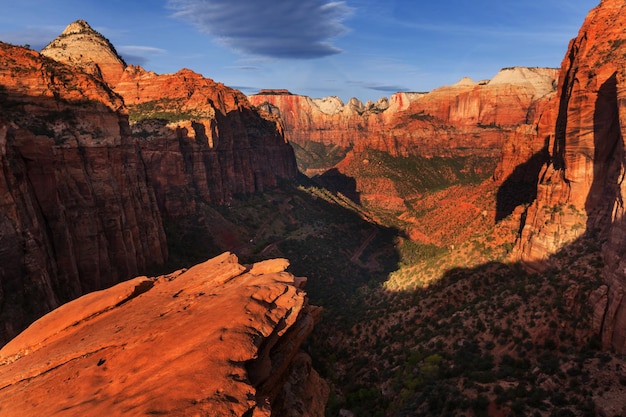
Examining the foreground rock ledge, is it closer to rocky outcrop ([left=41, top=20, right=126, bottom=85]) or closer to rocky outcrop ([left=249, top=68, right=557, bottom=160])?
rocky outcrop ([left=41, top=20, right=126, bottom=85])

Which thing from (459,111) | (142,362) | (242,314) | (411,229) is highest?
(459,111)

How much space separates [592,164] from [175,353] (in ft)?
126

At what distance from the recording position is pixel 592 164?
33281mm

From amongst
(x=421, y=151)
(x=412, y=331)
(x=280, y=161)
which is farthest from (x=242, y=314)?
(x=421, y=151)

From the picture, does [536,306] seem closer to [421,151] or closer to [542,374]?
[542,374]

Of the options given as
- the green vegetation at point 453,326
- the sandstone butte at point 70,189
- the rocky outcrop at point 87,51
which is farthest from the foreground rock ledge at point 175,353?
the rocky outcrop at point 87,51

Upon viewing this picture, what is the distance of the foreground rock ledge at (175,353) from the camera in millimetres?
10273

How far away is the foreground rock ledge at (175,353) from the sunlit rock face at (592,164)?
2294 cm

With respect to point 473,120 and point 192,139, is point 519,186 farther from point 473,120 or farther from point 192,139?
point 473,120

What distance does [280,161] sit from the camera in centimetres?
13088

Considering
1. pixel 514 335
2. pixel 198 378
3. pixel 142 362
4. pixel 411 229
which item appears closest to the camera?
pixel 198 378

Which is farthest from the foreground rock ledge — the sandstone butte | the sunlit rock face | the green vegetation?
the sunlit rock face

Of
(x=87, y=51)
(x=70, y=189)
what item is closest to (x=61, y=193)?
(x=70, y=189)

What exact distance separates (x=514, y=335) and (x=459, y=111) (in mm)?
174704
